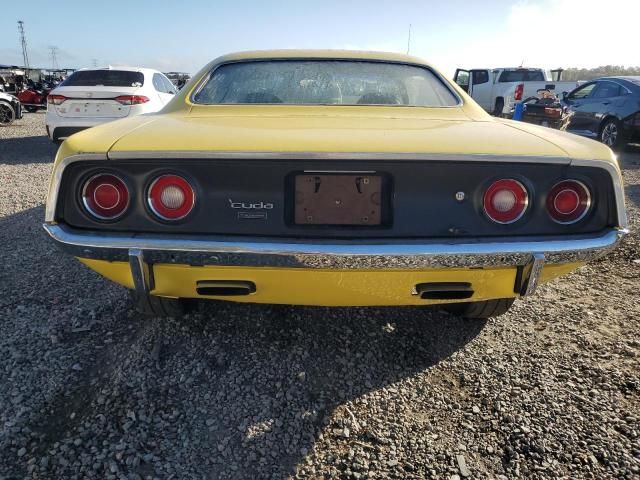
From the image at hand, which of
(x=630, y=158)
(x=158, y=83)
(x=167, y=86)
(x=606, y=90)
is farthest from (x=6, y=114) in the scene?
(x=630, y=158)

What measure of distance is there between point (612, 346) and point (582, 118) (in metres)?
9.19

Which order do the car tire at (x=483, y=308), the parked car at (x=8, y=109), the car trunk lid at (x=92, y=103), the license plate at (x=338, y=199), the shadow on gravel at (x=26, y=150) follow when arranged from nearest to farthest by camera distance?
1. the license plate at (x=338, y=199)
2. the car tire at (x=483, y=308)
3. the car trunk lid at (x=92, y=103)
4. the shadow on gravel at (x=26, y=150)
5. the parked car at (x=8, y=109)

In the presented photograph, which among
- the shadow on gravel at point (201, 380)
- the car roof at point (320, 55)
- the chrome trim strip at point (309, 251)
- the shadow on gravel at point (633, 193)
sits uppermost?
the car roof at point (320, 55)

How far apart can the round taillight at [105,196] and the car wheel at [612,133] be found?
9.86m

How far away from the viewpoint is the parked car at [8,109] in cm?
1263

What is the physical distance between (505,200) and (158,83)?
8510 mm

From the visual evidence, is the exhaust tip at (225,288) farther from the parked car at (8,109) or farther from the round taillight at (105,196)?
the parked car at (8,109)

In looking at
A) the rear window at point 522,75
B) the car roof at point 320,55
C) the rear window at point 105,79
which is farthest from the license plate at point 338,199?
the rear window at point 522,75

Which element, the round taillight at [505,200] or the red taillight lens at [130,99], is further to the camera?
the red taillight lens at [130,99]

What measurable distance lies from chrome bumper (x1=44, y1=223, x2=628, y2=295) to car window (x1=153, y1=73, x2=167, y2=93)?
7.61 meters

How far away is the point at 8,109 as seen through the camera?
1276 centimetres

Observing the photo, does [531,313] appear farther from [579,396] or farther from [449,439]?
[449,439]

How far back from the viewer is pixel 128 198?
179cm

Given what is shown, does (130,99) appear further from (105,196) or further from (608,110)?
(608,110)
